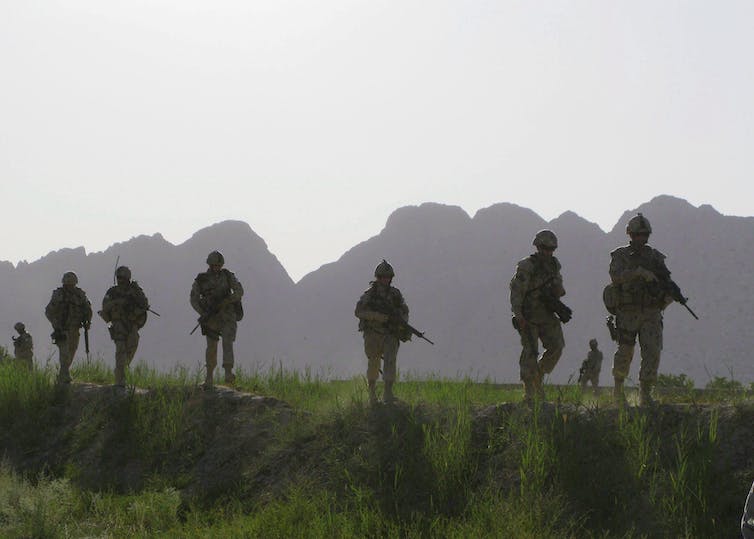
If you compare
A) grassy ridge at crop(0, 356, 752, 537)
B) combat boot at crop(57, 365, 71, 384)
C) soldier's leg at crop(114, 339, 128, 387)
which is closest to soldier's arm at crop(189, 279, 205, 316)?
soldier's leg at crop(114, 339, 128, 387)

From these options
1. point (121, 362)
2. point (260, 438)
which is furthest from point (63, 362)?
point (260, 438)

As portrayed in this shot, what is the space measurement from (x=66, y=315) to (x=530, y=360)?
7.73 m

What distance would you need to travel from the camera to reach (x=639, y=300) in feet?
30.2

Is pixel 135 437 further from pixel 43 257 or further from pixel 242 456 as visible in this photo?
pixel 43 257

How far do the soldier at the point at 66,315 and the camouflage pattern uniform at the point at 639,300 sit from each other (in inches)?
333

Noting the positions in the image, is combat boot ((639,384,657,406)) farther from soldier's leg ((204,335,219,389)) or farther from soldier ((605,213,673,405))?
soldier's leg ((204,335,219,389))

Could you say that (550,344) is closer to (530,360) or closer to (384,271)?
(530,360)

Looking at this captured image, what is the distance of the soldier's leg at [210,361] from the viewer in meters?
12.5

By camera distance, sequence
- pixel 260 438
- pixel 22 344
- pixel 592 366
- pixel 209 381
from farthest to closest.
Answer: pixel 22 344, pixel 592 366, pixel 209 381, pixel 260 438

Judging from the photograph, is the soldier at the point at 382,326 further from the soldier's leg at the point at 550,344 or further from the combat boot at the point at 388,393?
the soldier's leg at the point at 550,344

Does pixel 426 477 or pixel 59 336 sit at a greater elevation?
pixel 59 336

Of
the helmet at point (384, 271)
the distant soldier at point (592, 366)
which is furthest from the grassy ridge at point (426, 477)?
the distant soldier at point (592, 366)

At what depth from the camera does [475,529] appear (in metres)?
6.74

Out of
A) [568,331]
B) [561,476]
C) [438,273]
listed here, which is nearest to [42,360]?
[561,476]
